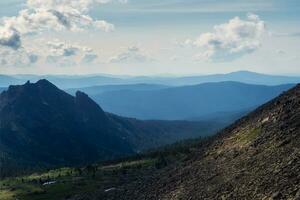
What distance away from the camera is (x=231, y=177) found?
107 metres

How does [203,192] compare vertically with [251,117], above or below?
below

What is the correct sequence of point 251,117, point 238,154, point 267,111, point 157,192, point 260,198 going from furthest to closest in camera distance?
point 251,117, point 267,111, point 157,192, point 238,154, point 260,198

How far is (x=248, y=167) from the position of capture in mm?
108438

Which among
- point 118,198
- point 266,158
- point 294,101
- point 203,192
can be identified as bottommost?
point 118,198

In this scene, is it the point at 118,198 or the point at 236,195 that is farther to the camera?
the point at 118,198

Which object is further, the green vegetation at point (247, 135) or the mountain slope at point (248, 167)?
the green vegetation at point (247, 135)

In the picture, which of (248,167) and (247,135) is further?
(247,135)

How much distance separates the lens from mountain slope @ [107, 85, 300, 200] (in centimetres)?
9188

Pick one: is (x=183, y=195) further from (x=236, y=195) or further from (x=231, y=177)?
(x=236, y=195)

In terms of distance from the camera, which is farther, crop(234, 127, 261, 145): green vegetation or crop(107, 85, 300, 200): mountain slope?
crop(234, 127, 261, 145): green vegetation

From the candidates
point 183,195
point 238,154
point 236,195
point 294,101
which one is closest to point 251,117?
point 294,101

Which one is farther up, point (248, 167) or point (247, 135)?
point (247, 135)

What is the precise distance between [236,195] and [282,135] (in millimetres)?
26364

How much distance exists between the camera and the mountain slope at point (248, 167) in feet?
301
